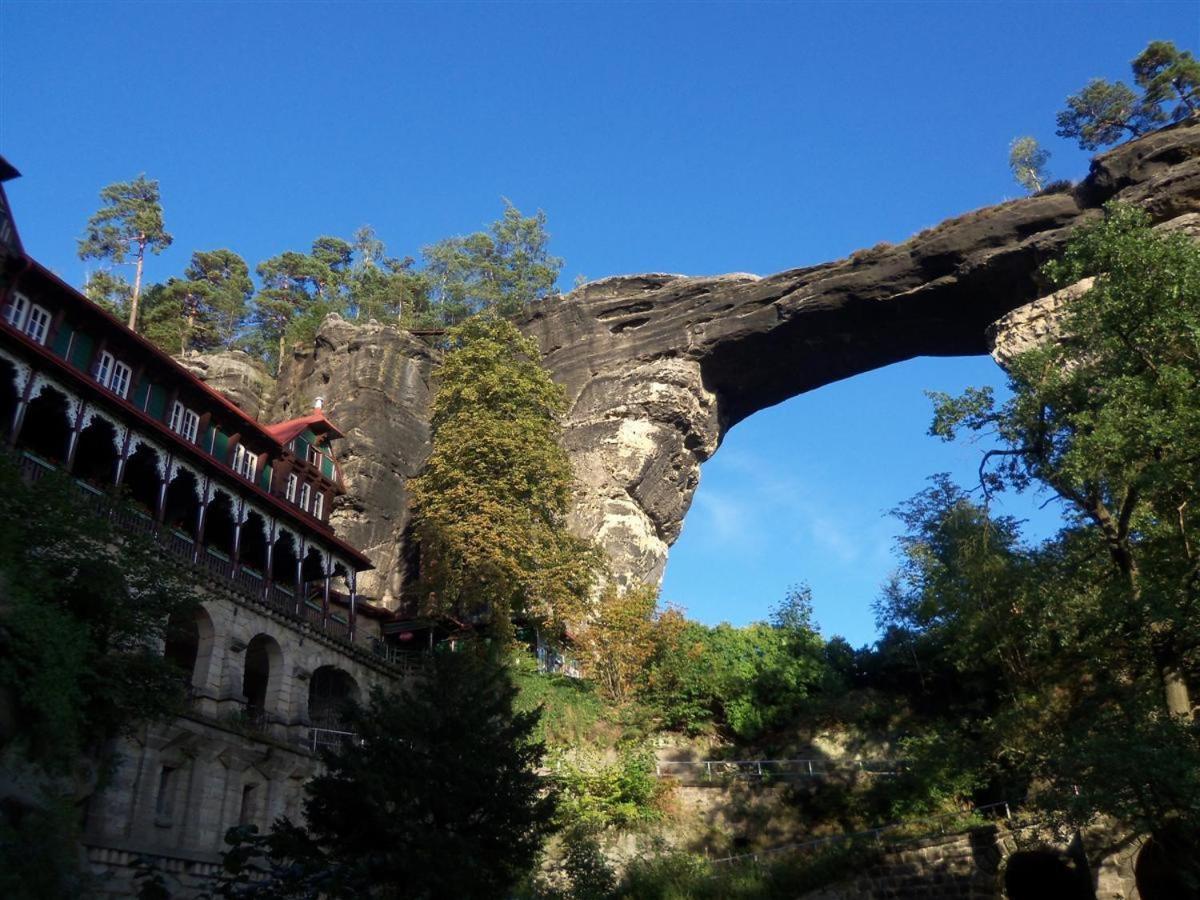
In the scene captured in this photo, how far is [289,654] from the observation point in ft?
95.3

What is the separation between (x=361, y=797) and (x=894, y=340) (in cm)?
3615

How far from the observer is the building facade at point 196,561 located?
22703mm

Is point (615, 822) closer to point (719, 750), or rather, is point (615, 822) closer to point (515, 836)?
point (719, 750)

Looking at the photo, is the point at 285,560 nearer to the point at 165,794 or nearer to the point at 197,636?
the point at 197,636

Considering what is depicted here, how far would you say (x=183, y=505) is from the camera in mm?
32094

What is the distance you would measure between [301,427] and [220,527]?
590 cm

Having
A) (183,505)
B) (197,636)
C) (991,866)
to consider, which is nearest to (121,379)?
(183,505)

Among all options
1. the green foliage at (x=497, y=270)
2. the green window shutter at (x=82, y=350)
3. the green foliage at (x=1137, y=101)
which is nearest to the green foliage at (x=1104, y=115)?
the green foliage at (x=1137, y=101)

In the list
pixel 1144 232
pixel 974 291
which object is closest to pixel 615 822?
pixel 1144 232

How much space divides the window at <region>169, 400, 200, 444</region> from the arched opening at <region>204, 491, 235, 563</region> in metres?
2.28

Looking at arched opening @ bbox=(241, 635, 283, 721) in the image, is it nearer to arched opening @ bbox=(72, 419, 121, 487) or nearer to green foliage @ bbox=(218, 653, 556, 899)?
arched opening @ bbox=(72, 419, 121, 487)

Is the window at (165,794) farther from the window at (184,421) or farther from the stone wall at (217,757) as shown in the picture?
the window at (184,421)

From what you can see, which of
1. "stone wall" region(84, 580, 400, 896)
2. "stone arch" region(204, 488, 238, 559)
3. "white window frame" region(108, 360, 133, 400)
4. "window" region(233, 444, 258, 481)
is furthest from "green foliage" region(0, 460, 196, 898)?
"window" region(233, 444, 258, 481)

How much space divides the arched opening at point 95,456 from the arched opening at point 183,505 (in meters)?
2.08
